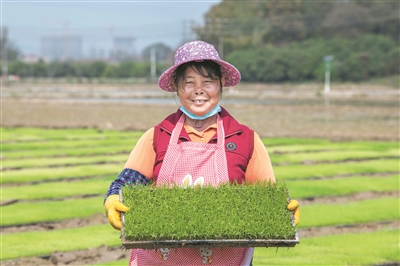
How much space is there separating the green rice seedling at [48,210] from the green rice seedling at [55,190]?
477 mm

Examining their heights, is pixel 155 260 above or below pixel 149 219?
below

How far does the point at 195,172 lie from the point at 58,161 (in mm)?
11566

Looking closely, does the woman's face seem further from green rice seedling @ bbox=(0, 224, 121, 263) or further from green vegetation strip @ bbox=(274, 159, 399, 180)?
green vegetation strip @ bbox=(274, 159, 399, 180)

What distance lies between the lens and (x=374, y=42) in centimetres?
6969

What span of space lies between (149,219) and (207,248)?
0.37m

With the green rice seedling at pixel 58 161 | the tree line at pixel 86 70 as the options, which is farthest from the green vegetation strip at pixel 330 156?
the tree line at pixel 86 70

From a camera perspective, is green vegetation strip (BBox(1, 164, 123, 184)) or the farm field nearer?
the farm field

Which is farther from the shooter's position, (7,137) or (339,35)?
(339,35)

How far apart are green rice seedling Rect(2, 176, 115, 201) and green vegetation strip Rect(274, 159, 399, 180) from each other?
3.48 meters

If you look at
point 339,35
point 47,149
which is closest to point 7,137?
point 47,149

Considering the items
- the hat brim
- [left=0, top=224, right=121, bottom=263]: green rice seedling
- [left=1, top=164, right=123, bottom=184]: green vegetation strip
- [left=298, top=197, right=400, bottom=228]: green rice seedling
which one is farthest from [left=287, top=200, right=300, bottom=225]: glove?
[left=1, top=164, right=123, bottom=184]: green vegetation strip

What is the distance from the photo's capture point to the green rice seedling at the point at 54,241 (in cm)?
745

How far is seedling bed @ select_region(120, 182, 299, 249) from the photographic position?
11.1ft

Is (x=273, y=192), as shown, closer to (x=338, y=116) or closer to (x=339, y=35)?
(x=338, y=116)
